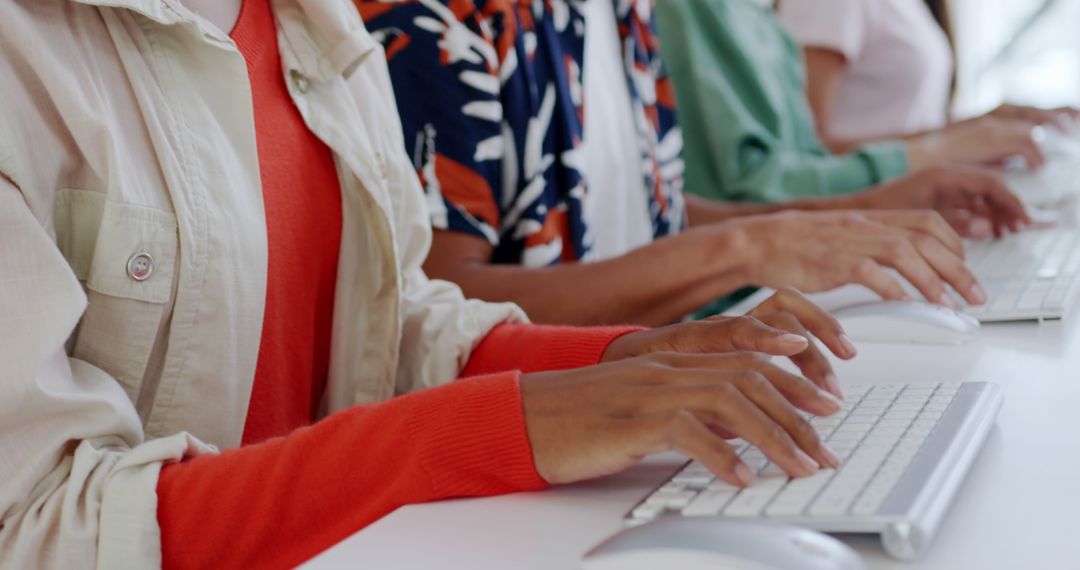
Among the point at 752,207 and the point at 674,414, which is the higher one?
the point at 674,414

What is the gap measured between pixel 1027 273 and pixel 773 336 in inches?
20.2

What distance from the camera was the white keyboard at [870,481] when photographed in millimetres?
503

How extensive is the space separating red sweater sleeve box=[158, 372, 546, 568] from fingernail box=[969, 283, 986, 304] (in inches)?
19.0

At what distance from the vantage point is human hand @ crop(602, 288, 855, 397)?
675 mm

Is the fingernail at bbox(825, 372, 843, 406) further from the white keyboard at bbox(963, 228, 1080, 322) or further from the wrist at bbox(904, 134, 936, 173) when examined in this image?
the wrist at bbox(904, 134, 936, 173)

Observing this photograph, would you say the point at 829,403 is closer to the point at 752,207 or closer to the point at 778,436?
the point at 778,436

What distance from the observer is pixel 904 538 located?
0.49 m

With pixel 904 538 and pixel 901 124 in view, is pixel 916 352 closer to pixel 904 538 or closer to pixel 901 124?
pixel 904 538

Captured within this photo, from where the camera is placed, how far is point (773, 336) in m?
0.67

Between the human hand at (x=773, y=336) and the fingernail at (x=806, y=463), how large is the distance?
0.34 feet

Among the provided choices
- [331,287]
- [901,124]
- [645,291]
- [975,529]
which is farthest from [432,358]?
[901,124]

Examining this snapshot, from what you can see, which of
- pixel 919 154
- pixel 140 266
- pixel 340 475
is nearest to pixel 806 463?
pixel 340 475

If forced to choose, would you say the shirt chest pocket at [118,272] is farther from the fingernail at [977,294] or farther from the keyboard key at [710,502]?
the fingernail at [977,294]

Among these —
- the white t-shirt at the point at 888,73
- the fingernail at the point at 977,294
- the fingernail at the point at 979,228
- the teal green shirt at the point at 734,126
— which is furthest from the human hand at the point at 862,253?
the white t-shirt at the point at 888,73
